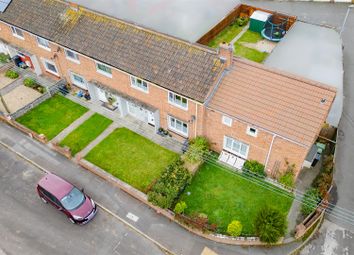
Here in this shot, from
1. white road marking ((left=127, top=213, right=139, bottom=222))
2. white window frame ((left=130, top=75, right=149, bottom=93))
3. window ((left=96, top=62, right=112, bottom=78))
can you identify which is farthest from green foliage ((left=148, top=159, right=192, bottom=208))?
window ((left=96, top=62, right=112, bottom=78))

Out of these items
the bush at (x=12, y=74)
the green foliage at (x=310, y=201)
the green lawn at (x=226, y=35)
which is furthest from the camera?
the green lawn at (x=226, y=35)

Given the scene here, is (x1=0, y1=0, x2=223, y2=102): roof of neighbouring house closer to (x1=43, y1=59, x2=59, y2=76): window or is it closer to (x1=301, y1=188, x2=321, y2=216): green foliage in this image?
(x1=43, y1=59, x2=59, y2=76): window

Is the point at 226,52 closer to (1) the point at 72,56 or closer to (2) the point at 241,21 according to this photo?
(1) the point at 72,56

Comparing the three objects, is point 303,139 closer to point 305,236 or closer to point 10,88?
point 305,236

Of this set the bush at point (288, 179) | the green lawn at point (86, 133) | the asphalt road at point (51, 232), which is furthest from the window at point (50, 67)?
the bush at point (288, 179)

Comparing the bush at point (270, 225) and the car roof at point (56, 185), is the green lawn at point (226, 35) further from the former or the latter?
the car roof at point (56, 185)

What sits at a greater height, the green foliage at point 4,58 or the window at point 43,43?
the window at point 43,43

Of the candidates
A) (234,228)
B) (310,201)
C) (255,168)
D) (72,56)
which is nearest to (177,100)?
(255,168)
